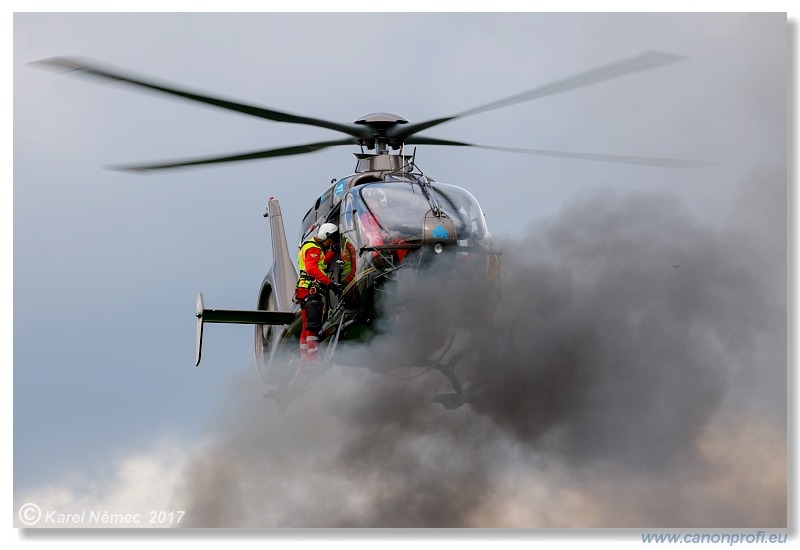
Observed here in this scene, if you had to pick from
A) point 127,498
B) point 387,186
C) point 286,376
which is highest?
point 387,186

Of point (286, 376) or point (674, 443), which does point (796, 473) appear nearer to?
point (674, 443)

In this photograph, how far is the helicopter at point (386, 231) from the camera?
13.6 metres

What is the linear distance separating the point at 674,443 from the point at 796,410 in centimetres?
120

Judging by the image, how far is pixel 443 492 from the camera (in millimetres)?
14734

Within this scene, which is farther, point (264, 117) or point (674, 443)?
point (674, 443)

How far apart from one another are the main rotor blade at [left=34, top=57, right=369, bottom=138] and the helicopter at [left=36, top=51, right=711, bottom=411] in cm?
1

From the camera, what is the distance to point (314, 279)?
569 inches

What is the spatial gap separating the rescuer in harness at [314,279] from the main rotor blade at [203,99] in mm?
999

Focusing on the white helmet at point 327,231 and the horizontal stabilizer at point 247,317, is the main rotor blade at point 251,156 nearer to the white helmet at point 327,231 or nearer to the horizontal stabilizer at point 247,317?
the white helmet at point 327,231

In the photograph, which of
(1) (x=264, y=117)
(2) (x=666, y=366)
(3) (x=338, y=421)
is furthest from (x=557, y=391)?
(1) (x=264, y=117)

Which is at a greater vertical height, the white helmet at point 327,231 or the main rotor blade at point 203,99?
the main rotor blade at point 203,99

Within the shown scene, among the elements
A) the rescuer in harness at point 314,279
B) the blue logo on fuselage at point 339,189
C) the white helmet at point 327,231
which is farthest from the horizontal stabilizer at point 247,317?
the blue logo on fuselage at point 339,189

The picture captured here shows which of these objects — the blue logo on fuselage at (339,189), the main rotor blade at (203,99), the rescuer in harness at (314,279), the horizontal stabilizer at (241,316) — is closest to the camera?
the main rotor blade at (203,99)

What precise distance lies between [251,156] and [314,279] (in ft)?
4.29
